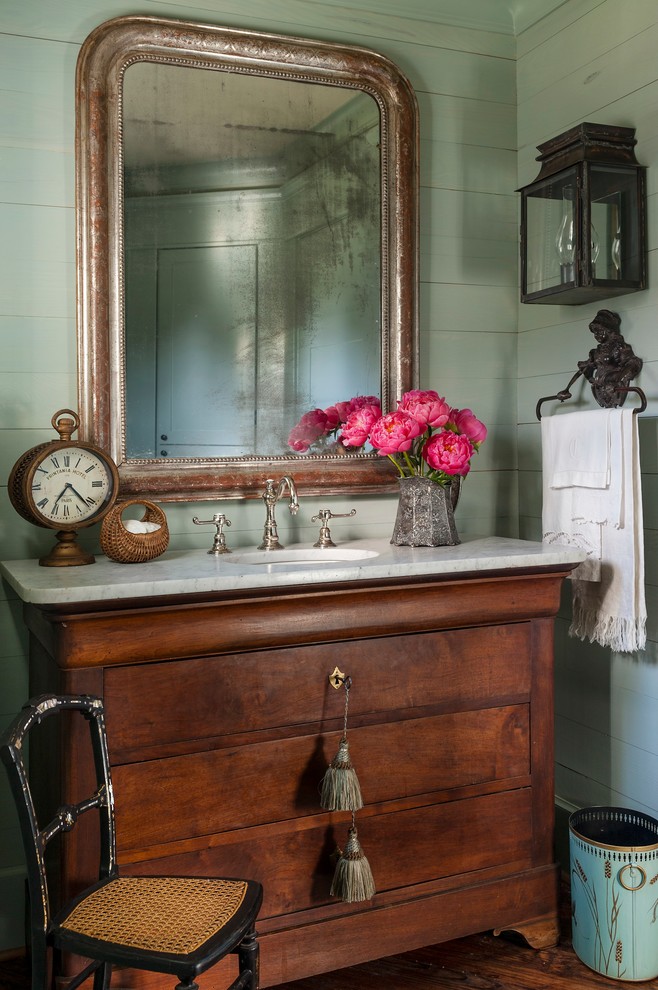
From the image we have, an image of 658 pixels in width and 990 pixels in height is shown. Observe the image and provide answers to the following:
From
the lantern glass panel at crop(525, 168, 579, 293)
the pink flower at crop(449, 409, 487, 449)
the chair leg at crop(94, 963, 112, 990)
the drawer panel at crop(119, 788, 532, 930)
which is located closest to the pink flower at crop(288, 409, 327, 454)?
the pink flower at crop(449, 409, 487, 449)

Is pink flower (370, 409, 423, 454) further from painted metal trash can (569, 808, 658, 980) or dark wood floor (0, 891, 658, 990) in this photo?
dark wood floor (0, 891, 658, 990)

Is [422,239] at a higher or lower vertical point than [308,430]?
higher

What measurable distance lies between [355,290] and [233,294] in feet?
1.09

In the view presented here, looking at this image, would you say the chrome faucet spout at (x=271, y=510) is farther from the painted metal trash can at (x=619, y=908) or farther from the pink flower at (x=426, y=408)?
the painted metal trash can at (x=619, y=908)

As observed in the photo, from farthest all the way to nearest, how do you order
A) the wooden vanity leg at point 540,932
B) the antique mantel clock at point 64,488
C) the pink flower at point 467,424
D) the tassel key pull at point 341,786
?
the pink flower at point 467,424
the wooden vanity leg at point 540,932
the antique mantel clock at point 64,488
the tassel key pull at point 341,786

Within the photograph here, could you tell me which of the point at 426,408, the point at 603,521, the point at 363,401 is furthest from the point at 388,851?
the point at 363,401

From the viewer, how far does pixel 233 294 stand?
2.12 metres

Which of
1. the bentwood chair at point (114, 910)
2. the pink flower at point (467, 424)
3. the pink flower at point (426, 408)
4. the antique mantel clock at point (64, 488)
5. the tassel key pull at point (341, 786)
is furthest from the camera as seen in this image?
the pink flower at point (467, 424)

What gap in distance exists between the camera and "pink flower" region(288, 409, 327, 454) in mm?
2201

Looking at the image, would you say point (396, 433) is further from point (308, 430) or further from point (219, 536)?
point (219, 536)

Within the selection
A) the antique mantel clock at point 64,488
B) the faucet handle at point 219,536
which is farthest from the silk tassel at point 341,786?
the antique mantel clock at point 64,488

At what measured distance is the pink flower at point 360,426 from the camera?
2113 mm

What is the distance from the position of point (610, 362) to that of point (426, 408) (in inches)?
18.4

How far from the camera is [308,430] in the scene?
221cm
